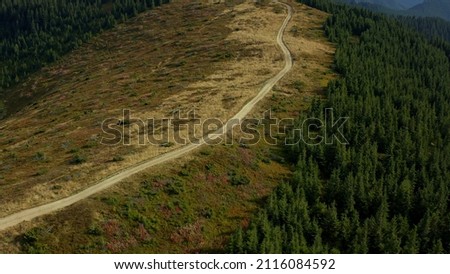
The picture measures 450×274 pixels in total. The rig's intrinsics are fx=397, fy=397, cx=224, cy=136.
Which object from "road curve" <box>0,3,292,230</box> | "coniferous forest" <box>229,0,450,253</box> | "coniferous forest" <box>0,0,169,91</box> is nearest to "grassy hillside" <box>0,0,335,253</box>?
A: "road curve" <box>0,3,292,230</box>

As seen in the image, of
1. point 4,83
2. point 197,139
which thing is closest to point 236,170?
point 197,139

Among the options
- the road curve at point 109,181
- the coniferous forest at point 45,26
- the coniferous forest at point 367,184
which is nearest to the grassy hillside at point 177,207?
the road curve at point 109,181

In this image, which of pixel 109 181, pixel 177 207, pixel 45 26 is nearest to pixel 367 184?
pixel 177 207

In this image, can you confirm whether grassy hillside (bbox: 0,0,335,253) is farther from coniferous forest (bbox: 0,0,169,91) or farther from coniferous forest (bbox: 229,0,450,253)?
coniferous forest (bbox: 0,0,169,91)

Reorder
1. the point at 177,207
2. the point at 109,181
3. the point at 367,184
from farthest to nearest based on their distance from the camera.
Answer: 1. the point at 367,184
2. the point at 109,181
3. the point at 177,207

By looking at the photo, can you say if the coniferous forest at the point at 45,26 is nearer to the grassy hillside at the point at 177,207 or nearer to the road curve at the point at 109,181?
the grassy hillside at the point at 177,207

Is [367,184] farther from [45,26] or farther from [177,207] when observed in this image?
[45,26]
